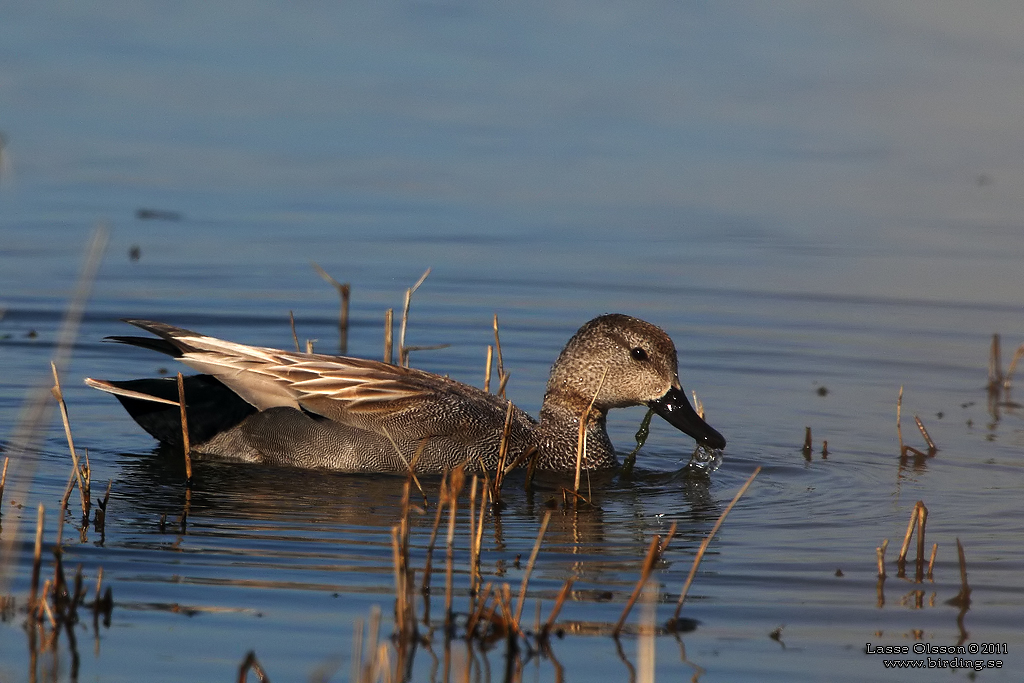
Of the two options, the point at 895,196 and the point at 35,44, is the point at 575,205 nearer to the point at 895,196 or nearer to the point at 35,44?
the point at 895,196

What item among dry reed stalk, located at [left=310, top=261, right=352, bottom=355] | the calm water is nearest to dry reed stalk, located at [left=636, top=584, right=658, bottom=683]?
the calm water

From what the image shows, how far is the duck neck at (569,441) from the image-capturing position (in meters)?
8.39

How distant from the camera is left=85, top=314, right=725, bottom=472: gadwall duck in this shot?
802cm

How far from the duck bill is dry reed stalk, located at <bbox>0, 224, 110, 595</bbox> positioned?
299cm

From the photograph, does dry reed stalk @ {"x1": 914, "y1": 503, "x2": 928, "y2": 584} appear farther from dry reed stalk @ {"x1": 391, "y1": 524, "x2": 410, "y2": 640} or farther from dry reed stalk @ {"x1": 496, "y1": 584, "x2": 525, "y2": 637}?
dry reed stalk @ {"x1": 391, "y1": 524, "x2": 410, "y2": 640}

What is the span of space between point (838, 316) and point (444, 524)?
5492 mm

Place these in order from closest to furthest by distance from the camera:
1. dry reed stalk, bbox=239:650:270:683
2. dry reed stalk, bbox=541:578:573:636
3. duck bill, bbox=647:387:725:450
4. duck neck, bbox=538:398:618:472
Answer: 1. dry reed stalk, bbox=239:650:270:683
2. dry reed stalk, bbox=541:578:573:636
3. duck bill, bbox=647:387:725:450
4. duck neck, bbox=538:398:618:472

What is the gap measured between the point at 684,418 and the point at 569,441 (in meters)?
0.63

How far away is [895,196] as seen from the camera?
14281 millimetres

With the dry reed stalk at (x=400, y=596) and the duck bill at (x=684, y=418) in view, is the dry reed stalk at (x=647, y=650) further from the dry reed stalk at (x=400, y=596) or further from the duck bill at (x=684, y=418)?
the duck bill at (x=684, y=418)

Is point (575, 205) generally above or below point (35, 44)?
below

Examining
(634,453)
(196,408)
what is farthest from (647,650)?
(196,408)

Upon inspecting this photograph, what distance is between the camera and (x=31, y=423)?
7.45m

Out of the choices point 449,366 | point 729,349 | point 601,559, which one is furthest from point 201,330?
point 601,559
